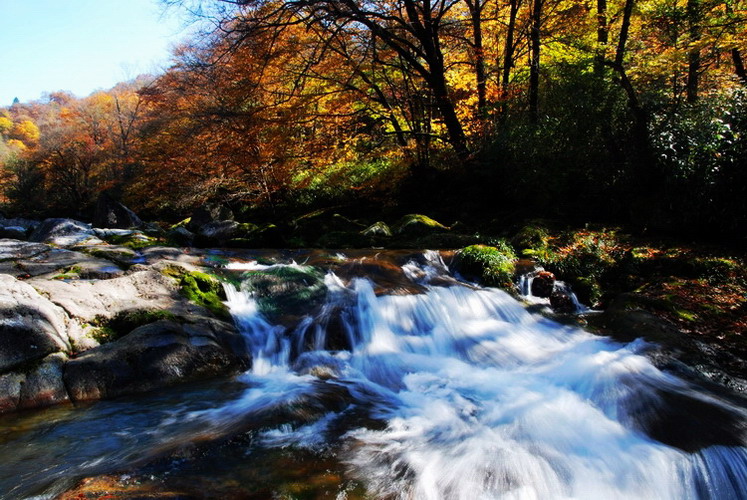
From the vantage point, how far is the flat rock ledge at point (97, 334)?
434 cm

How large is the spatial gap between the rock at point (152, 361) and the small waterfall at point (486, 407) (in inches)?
20.4

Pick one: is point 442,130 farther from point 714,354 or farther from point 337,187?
point 714,354

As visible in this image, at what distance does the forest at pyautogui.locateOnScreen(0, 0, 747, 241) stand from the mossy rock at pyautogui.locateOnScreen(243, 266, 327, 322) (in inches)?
233

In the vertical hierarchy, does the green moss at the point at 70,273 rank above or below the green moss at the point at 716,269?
above

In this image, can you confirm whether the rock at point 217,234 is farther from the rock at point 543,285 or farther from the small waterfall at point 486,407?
the rock at point 543,285

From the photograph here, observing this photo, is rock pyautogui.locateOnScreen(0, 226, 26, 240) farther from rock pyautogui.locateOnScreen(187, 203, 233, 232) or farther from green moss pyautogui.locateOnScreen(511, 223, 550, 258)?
green moss pyautogui.locateOnScreen(511, 223, 550, 258)

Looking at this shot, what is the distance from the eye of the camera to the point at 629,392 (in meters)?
4.58

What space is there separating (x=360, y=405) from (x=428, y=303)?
2.98 m

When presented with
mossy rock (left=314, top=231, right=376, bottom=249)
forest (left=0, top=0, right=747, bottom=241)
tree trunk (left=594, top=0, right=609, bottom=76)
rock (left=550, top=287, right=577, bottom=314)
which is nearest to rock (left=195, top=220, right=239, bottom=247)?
forest (left=0, top=0, right=747, bottom=241)

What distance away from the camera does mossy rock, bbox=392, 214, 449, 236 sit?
11219mm

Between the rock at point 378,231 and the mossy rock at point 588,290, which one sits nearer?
the mossy rock at point 588,290

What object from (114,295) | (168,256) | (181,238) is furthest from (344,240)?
(114,295)

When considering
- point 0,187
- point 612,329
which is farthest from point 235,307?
point 0,187

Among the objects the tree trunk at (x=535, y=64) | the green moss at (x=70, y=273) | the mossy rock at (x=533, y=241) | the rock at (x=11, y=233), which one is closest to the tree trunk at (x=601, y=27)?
the tree trunk at (x=535, y=64)
